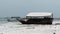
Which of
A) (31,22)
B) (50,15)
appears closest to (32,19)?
(31,22)

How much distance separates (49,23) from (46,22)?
889 mm

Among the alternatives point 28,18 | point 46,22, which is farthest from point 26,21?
point 46,22

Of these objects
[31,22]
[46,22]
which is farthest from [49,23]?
[31,22]

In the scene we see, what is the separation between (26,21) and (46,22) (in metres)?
4.86

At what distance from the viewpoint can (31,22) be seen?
5512 centimetres

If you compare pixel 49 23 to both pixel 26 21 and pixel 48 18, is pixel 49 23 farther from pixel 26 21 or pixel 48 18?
pixel 26 21

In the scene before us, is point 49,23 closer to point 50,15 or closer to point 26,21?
point 50,15

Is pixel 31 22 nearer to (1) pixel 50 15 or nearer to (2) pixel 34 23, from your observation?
(2) pixel 34 23

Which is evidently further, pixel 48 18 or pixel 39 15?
pixel 39 15

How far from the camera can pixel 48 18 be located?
53375 millimetres

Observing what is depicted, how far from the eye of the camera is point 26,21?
182 feet

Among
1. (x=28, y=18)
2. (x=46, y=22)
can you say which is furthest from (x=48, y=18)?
(x=28, y=18)

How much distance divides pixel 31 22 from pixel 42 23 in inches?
103

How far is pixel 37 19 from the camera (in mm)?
54125
